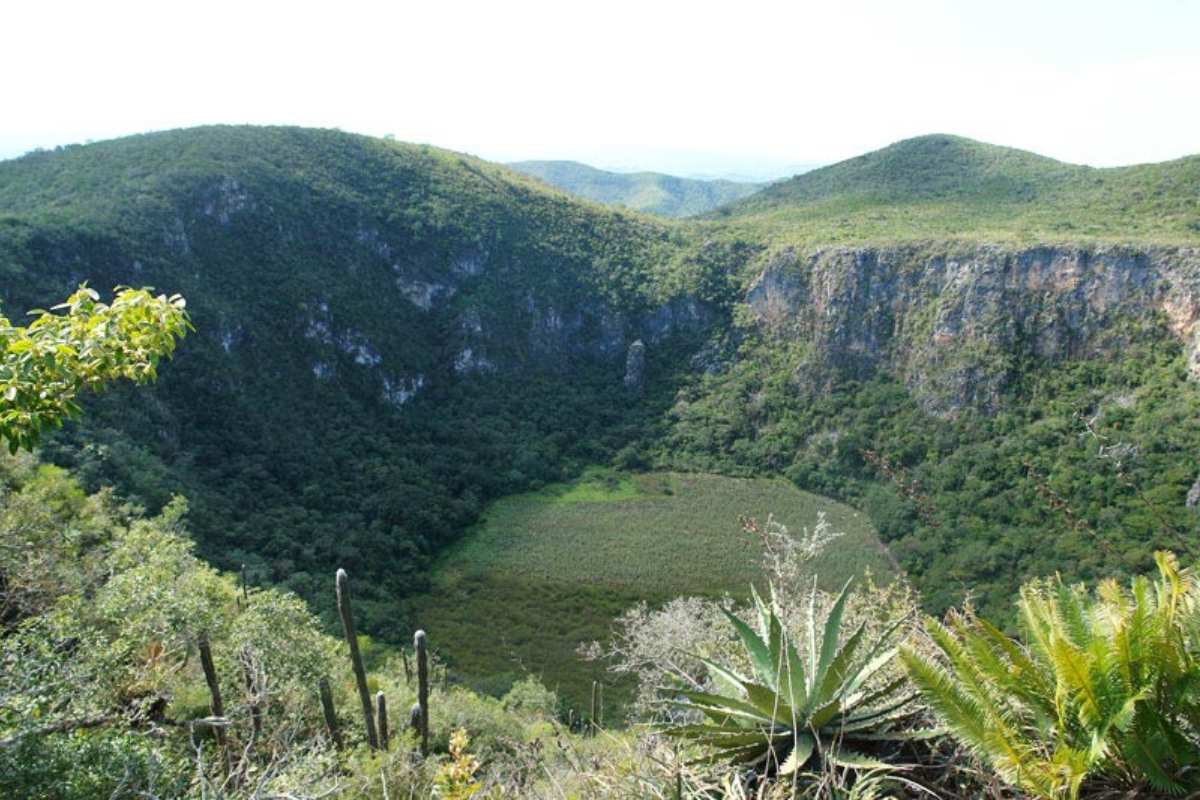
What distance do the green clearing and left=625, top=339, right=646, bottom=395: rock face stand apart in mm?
14801

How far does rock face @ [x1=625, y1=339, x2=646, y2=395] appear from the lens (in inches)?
2739

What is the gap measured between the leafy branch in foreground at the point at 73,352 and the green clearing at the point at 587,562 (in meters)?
25.5

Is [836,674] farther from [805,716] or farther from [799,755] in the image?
[799,755]

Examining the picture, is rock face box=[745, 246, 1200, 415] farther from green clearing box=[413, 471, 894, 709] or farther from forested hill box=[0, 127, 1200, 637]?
green clearing box=[413, 471, 894, 709]

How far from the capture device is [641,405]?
67.2m

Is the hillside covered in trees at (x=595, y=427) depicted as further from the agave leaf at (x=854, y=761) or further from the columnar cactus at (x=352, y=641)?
the columnar cactus at (x=352, y=641)

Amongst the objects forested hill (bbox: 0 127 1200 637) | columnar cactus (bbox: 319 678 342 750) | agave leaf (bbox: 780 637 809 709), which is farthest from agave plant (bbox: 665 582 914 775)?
forested hill (bbox: 0 127 1200 637)

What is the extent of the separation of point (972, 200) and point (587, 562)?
53.8 metres

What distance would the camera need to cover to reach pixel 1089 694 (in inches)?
116

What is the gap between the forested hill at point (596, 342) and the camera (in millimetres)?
35875

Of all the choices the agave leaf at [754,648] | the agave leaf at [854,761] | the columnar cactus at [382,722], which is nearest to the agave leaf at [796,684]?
the agave leaf at [754,648]

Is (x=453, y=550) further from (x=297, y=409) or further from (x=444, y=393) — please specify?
(x=444, y=393)

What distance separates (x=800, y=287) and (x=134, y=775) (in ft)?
204

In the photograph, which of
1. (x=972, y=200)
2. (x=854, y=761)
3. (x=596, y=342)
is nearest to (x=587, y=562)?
(x=596, y=342)
